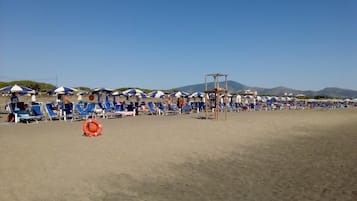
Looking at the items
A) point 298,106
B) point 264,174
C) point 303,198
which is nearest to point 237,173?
point 264,174

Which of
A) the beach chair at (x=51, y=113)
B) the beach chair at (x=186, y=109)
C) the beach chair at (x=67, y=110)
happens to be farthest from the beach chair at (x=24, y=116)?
the beach chair at (x=186, y=109)

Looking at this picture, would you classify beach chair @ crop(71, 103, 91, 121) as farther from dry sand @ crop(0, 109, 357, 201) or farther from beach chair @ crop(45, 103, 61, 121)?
dry sand @ crop(0, 109, 357, 201)

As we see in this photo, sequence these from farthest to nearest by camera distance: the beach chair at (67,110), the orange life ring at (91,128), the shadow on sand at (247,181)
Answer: the beach chair at (67,110) → the orange life ring at (91,128) → the shadow on sand at (247,181)

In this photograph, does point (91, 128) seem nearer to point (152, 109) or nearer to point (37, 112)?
point (37, 112)

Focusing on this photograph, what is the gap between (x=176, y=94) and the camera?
26172mm

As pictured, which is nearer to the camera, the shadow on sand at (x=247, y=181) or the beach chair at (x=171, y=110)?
the shadow on sand at (x=247, y=181)

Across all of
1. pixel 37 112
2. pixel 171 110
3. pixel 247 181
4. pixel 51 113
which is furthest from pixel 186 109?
pixel 247 181

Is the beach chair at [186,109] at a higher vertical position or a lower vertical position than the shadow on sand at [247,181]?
higher

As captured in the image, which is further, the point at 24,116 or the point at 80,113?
the point at 80,113

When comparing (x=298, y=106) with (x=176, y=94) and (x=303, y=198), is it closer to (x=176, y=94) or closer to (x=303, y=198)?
(x=176, y=94)

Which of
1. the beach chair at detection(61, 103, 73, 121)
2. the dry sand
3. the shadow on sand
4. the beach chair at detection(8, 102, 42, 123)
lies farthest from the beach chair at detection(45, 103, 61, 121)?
the shadow on sand

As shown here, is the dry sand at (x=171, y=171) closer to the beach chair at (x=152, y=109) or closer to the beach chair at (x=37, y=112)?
the beach chair at (x=37, y=112)

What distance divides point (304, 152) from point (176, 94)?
64.1 ft

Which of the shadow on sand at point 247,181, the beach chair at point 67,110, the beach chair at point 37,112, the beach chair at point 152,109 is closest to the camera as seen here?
the shadow on sand at point 247,181
